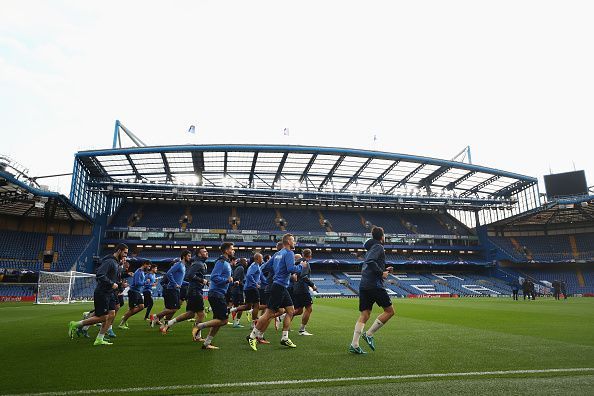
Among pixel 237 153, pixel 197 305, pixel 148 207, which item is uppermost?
pixel 237 153

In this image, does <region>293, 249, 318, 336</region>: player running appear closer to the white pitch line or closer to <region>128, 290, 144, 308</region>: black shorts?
the white pitch line

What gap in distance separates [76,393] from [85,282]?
34538 millimetres

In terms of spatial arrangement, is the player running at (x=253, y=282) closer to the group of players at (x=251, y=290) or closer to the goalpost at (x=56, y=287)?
the group of players at (x=251, y=290)

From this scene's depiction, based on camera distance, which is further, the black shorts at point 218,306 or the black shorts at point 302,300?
the black shorts at point 302,300

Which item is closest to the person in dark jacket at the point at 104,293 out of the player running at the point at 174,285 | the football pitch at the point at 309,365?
the football pitch at the point at 309,365

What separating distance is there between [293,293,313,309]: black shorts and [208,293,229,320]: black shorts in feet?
8.75

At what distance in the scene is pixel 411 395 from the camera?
4145mm

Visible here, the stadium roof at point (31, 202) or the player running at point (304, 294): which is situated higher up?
the stadium roof at point (31, 202)

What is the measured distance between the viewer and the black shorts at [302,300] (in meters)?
9.82

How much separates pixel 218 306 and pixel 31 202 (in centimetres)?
3931

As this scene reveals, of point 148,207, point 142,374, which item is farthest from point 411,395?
point 148,207

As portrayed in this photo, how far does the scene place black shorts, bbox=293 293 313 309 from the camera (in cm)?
982

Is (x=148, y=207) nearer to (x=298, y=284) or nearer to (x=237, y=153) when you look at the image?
(x=237, y=153)

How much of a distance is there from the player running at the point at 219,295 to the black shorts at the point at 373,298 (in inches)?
105
